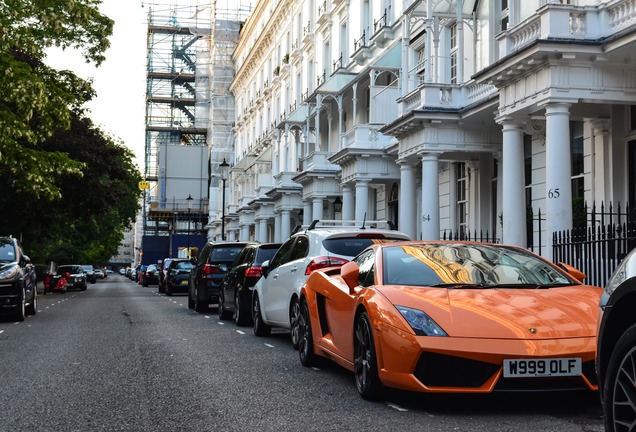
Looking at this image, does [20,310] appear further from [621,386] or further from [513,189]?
[621,386]

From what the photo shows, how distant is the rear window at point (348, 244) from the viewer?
40.8 ft

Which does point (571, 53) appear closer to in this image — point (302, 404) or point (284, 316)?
point (284, 316)

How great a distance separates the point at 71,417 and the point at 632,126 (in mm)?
14755

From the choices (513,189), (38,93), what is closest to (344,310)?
(513,189)

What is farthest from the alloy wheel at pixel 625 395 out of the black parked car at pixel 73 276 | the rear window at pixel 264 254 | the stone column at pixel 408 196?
the black parked car at pixel 73 276

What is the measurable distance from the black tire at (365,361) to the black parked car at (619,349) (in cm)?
306

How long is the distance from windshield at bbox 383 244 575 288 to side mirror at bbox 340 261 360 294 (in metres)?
0.29

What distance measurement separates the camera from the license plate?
22.0ft

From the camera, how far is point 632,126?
18.9 m

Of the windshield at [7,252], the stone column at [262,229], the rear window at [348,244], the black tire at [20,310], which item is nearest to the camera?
the rear window at [348,244]

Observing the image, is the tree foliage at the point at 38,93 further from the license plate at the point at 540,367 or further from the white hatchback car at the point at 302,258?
the license plate at the point at 540,367

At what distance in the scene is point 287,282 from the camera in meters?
13.1

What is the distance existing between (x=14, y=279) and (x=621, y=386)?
16247 mm

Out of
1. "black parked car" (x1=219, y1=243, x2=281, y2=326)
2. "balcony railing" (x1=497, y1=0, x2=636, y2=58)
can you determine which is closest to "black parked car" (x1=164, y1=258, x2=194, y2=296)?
"black parked car" (x1=219, y1=243, x2=281, y2=326)
